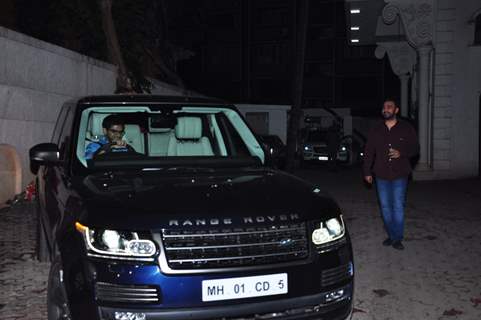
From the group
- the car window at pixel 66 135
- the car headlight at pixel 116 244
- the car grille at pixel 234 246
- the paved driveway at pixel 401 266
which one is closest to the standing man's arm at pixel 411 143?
the paved driveway at pixel 401 266

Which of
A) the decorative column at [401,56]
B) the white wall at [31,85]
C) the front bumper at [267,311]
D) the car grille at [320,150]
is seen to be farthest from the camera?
the car grille at [320,150]

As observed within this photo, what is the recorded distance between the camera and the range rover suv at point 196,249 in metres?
2.89

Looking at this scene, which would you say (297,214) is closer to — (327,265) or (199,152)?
(327,265)

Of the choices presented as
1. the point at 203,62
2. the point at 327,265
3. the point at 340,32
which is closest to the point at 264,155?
the point at 327,265

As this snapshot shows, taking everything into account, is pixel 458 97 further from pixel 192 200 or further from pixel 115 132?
pixel 192 200

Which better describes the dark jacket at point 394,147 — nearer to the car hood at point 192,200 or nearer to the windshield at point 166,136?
the windshield at point 166,136

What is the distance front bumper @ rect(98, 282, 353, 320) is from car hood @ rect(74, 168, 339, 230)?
17.4 inches

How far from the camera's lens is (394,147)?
6.39 m

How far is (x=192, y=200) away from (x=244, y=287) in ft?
1.90

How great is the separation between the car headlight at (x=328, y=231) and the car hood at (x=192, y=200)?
0.06m

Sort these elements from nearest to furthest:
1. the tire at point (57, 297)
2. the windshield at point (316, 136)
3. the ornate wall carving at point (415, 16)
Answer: the tire at point (57, 297) → the ornate wall carving at point (415, 16) → the windshield at point (316, 136)

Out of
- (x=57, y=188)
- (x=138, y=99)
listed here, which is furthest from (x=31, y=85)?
(x=57, y=188)

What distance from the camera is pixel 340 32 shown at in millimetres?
43031

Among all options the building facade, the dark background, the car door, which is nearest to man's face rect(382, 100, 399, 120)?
the car door
